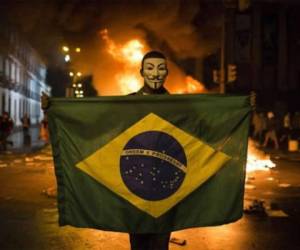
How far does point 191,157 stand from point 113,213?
2.30 feet

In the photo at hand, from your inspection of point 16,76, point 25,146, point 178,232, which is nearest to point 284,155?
point 25,146

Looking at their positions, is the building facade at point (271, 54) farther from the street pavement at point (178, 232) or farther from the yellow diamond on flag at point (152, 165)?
the yellow diamond on flag at point (152, 165)

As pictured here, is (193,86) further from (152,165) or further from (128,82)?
(152,165)

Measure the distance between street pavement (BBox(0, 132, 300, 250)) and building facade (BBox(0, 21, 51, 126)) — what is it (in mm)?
30941

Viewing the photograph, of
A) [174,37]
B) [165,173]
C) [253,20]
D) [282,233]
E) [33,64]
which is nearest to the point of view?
[165,173]

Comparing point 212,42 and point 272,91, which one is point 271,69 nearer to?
point 272,91

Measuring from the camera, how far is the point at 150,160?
3.72 m

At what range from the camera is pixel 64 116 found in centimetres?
387

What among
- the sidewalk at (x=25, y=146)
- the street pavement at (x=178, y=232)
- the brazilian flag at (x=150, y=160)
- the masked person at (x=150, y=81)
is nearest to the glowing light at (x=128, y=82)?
the sidewalk at (x=25, y=146)

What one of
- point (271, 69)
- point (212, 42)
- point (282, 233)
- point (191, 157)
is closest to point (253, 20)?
point (271, 69)

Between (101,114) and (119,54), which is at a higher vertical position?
(119,54)

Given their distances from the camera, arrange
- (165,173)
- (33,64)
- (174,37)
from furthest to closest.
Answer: (33,64), (174,37), (165,173)

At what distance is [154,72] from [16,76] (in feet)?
159

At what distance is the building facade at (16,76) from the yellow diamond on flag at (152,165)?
37.0 meters
